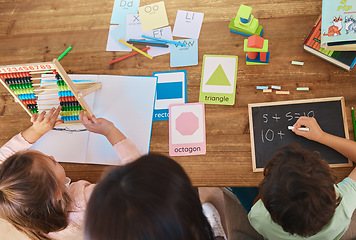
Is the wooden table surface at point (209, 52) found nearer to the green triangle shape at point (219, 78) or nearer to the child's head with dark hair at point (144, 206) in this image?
the green triangle shape at point (219, 78)

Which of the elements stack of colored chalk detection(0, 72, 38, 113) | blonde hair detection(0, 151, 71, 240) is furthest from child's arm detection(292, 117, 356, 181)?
stack of colored chalk detection(0, 72, 38, 113)

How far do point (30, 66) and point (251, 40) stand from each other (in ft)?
2.72

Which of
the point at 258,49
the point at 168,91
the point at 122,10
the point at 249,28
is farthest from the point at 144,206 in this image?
the point at 122,10

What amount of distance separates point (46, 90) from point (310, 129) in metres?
1.06

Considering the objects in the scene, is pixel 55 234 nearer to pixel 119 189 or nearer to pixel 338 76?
pixel 119 189

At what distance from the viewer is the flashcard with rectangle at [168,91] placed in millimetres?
1250

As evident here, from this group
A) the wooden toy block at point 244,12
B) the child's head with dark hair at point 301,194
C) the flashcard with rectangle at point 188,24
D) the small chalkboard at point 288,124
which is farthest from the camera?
the flashcard with rectangle at point 188,24

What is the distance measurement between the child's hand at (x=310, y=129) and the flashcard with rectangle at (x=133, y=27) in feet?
2.54

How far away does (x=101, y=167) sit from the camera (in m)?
1.23

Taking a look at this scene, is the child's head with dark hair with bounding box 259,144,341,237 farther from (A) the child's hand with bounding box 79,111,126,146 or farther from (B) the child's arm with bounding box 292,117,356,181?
(A) the child's hand with bounding box 79,111,126,146

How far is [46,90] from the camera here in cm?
127

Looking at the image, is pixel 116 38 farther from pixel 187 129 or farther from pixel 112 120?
pixel 187 129

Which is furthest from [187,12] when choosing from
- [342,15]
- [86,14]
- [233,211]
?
[233,211]

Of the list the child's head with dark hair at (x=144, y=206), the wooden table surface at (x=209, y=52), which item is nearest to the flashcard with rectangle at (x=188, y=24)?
the wooden table surface at (x=209, y=52)
